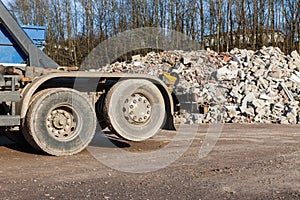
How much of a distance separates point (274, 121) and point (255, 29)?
1555 centimetres

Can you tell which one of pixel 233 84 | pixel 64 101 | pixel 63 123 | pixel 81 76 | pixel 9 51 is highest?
pixel 9 51

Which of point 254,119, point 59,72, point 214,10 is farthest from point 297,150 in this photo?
point 214,10

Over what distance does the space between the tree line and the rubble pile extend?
8368 mm

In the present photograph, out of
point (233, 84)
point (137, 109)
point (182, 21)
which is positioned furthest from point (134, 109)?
point (182, 21)

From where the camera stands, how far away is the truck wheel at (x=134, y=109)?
636 centimetres

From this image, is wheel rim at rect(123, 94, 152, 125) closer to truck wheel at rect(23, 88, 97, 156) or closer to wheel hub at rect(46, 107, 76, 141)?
truck wheel at rect(23, 88, 97, 156)

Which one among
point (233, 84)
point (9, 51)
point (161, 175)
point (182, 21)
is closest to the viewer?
point (161, 175)

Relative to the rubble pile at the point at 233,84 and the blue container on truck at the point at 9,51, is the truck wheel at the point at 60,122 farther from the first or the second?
the rubble pile at the point at 233,84

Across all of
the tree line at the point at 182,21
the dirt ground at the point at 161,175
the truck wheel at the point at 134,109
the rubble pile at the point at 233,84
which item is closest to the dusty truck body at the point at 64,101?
the truck wheel at the point at 134,109

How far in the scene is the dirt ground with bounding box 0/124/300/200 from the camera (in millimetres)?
3961

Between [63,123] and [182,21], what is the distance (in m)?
24.3

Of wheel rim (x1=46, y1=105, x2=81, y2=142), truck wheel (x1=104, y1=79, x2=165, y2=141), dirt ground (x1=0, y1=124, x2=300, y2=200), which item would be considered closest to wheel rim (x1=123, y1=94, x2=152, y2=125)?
truck wheel (x1=104, y1=79, x2=165, y2=141)

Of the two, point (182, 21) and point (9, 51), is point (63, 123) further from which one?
point (182, 21)

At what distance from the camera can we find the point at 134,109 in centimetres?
654
